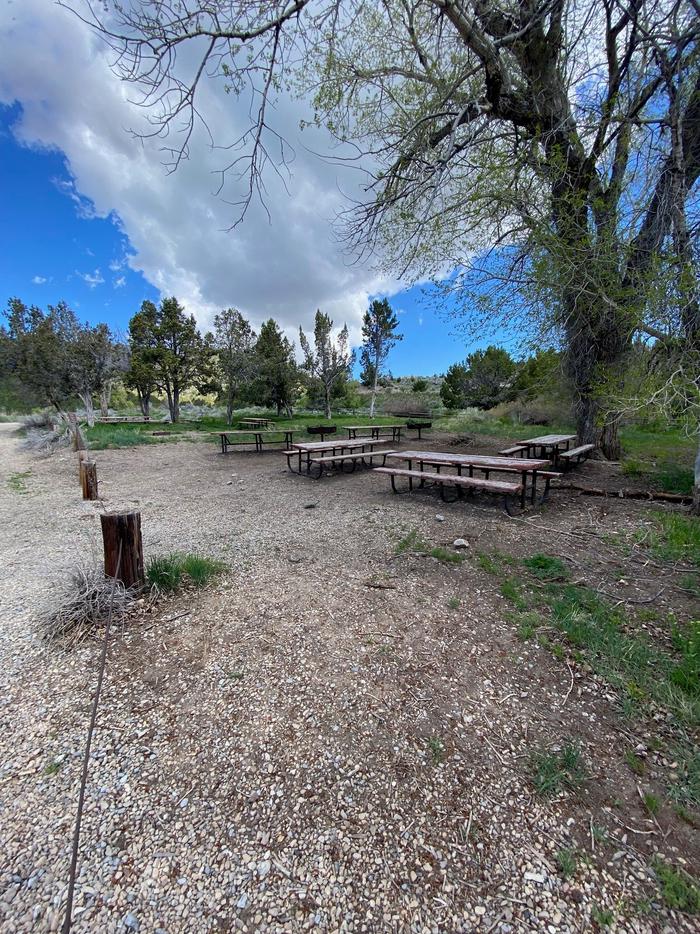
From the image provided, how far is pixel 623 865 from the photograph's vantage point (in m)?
1.34

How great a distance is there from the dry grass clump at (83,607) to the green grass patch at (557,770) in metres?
2.87

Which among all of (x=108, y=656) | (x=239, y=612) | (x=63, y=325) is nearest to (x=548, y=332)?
(x=239, y=612)

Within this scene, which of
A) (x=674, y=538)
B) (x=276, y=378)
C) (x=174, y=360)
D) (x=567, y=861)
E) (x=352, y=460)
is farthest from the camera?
(x=276, y=378)

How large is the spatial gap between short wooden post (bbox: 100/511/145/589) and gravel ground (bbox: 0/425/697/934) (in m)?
0.38

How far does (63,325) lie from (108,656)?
999 inches

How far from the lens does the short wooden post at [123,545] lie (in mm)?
2957

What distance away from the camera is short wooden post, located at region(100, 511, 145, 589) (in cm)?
296

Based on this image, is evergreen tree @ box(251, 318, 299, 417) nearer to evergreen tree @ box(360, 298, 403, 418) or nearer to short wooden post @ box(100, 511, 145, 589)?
evergreen tree @ box(360, 298, 403, 418)

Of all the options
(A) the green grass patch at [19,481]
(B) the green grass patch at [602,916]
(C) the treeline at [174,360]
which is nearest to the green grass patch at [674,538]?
(B) the green grass patch at [602,916]

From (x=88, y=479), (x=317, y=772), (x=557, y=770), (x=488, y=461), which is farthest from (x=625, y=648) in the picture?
(x=88, y=479)

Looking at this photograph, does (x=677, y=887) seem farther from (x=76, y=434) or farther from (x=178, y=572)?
(x=76, y=434)

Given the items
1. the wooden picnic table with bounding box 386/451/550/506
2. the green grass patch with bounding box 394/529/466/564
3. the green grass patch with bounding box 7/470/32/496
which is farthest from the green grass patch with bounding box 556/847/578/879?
the green grass patch with bounding box 7/470/32/496

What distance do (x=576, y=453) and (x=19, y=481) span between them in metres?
12.0

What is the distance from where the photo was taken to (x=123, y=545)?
3025mm
